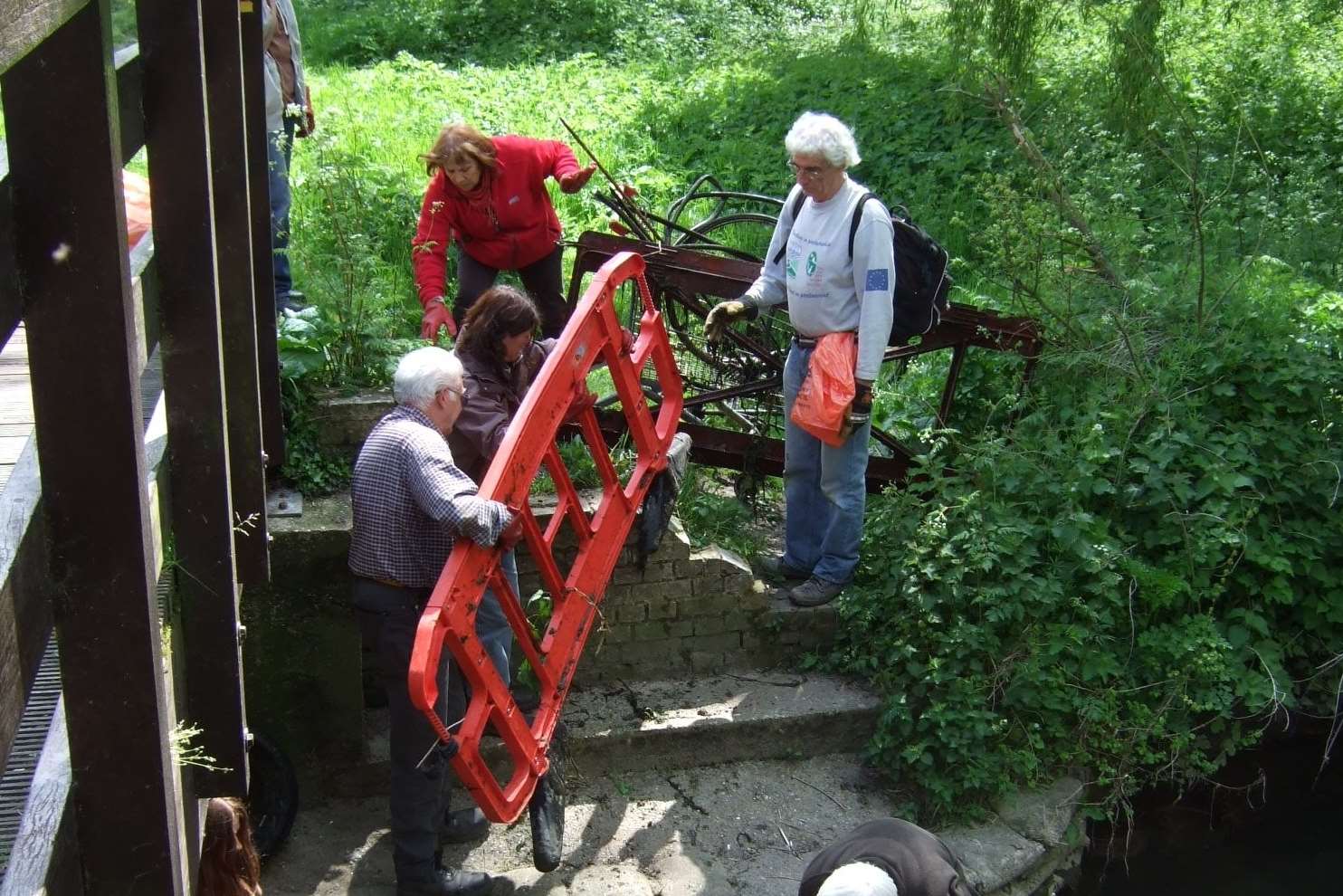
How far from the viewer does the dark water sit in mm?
5996

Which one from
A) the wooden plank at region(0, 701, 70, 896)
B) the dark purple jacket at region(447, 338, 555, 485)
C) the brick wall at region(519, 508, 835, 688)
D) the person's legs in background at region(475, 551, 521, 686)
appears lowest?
the brick wall at region(519, 508, 835, 688)

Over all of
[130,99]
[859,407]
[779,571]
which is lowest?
[779,571]

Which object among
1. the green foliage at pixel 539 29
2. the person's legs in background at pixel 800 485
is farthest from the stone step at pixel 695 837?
the green foliage at pixel 539 29

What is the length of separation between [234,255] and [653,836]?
282cm

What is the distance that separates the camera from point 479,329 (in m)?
4.59

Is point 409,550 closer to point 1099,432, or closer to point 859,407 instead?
point 859,407

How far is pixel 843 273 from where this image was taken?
214 inches

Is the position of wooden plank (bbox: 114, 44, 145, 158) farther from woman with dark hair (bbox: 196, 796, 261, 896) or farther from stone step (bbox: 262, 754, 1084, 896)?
stone step (bbox: 262, 754, 1084, 896)

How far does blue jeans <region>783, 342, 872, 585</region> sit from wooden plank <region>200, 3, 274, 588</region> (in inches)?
100

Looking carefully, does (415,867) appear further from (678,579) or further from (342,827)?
(678,579)

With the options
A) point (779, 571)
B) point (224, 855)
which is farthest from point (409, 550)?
point (779, 571)

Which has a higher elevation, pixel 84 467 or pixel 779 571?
pixel 84 467

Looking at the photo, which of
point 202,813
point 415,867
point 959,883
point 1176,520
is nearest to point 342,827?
point 415,867

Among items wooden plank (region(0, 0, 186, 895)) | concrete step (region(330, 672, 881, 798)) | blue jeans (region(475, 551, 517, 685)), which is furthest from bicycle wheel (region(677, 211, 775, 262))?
wooden plank (region(0, 0, 186, 895))
